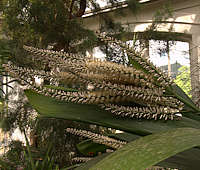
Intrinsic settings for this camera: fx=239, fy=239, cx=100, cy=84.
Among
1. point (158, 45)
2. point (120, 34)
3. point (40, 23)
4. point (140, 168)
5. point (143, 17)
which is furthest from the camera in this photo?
point (143, 17)

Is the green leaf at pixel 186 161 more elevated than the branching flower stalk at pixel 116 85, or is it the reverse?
the branching flower stalk at pixel 116 85

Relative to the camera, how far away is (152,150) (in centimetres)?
9

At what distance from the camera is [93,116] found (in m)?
0.17

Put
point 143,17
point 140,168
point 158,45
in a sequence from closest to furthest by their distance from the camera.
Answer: point 140,168 → point 158,45 → point 143,17

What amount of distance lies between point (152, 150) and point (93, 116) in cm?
8

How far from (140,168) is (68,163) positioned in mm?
1470

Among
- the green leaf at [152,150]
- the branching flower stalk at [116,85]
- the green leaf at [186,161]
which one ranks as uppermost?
the branching flower stalk at [116,85]

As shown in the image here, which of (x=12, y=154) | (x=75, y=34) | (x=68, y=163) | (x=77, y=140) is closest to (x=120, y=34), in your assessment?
(x=75, y=34)

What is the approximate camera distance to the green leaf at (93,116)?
16cm

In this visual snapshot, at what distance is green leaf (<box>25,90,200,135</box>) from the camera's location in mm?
161

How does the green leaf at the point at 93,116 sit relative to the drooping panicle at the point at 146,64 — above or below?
below

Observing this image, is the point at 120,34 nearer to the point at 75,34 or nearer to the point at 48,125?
the point at 75,34

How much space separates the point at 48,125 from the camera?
55.8 inches

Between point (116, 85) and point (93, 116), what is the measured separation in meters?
0.03
